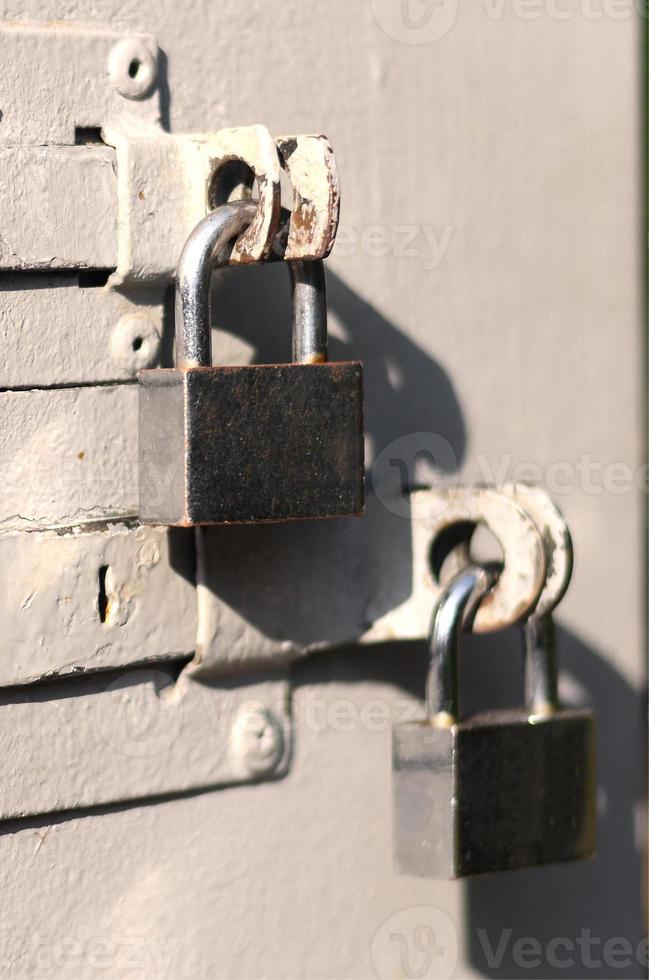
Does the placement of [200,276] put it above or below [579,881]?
above

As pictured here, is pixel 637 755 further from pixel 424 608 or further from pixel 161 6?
pixel 161 6

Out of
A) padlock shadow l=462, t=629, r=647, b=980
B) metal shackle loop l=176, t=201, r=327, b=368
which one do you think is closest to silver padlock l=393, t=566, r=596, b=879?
padlock shadow l=462, t=629, r=647, b=980

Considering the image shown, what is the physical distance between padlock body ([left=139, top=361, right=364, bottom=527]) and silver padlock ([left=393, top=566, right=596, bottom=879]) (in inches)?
5.3

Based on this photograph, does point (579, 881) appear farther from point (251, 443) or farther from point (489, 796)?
point (251, 443)

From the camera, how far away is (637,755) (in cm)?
105

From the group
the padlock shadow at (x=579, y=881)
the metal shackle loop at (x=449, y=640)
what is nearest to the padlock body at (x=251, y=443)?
the metal shackle loop at (x=449, y=640)

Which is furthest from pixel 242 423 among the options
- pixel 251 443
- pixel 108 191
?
pixel 108 191

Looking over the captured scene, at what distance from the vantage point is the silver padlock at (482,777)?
810 millimetres

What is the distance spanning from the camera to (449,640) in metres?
0.83

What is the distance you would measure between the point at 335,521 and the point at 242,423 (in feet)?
0.54

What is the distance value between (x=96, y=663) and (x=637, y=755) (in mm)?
474

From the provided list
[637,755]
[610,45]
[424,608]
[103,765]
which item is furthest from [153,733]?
[610,45]

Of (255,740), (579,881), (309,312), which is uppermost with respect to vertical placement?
(309,312)

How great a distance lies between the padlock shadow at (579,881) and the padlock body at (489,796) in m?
0.11
